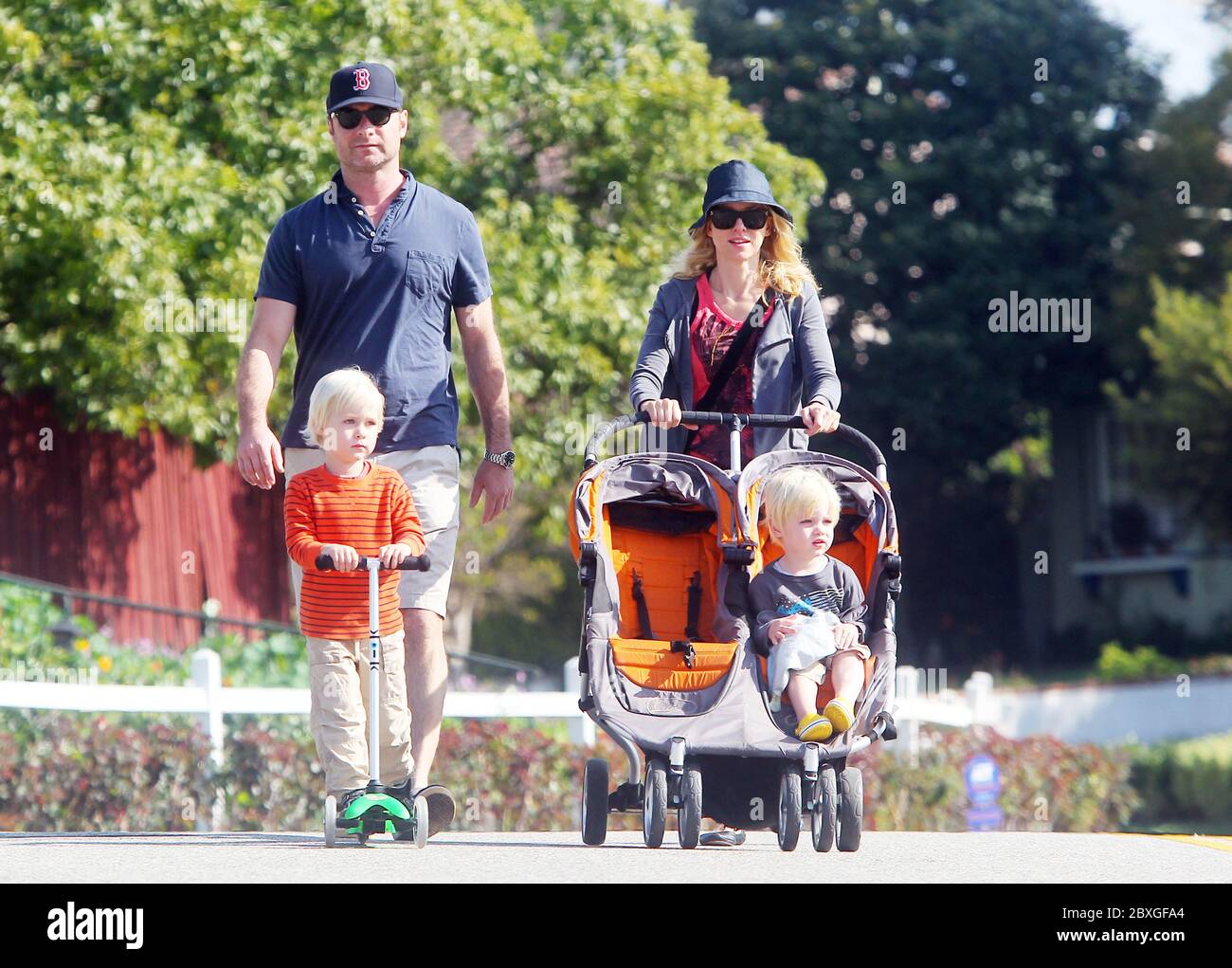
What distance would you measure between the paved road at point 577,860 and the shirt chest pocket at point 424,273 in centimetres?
182

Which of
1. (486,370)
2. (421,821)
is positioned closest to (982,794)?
(486,370)

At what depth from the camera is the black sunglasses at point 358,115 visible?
6242mm

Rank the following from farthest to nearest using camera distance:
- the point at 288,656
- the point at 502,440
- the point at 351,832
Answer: the point at 288,656 < the point at 502,440 < the point at 351,832

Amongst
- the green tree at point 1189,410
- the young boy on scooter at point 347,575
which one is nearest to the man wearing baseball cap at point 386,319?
the young boy on scooter at point 347,575

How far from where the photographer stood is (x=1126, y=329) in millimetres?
31359

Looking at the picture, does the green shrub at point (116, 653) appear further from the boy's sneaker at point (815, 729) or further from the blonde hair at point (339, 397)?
the boy's sneaker at point (815, 729)

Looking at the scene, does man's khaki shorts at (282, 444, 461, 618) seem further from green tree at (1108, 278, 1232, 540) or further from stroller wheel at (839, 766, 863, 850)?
green tree at (1108, 278, 1232, 540)

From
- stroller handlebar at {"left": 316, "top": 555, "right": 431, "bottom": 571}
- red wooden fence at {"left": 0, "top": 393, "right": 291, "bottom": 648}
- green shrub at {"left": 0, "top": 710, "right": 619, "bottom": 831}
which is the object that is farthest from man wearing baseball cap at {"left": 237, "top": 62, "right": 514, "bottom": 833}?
red wooden fence at {"left": 0, "top": 393, "right": 291, "bottom": 648}

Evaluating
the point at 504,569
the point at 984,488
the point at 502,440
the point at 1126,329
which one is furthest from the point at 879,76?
the point at 502,440

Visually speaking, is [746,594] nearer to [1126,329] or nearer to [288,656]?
[288,656]

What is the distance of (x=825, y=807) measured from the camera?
6.14 m

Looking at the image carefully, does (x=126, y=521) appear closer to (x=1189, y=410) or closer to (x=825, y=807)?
(x=825, y=807)

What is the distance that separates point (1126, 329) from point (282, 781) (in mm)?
24112

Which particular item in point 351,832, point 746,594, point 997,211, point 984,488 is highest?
point 997,211
